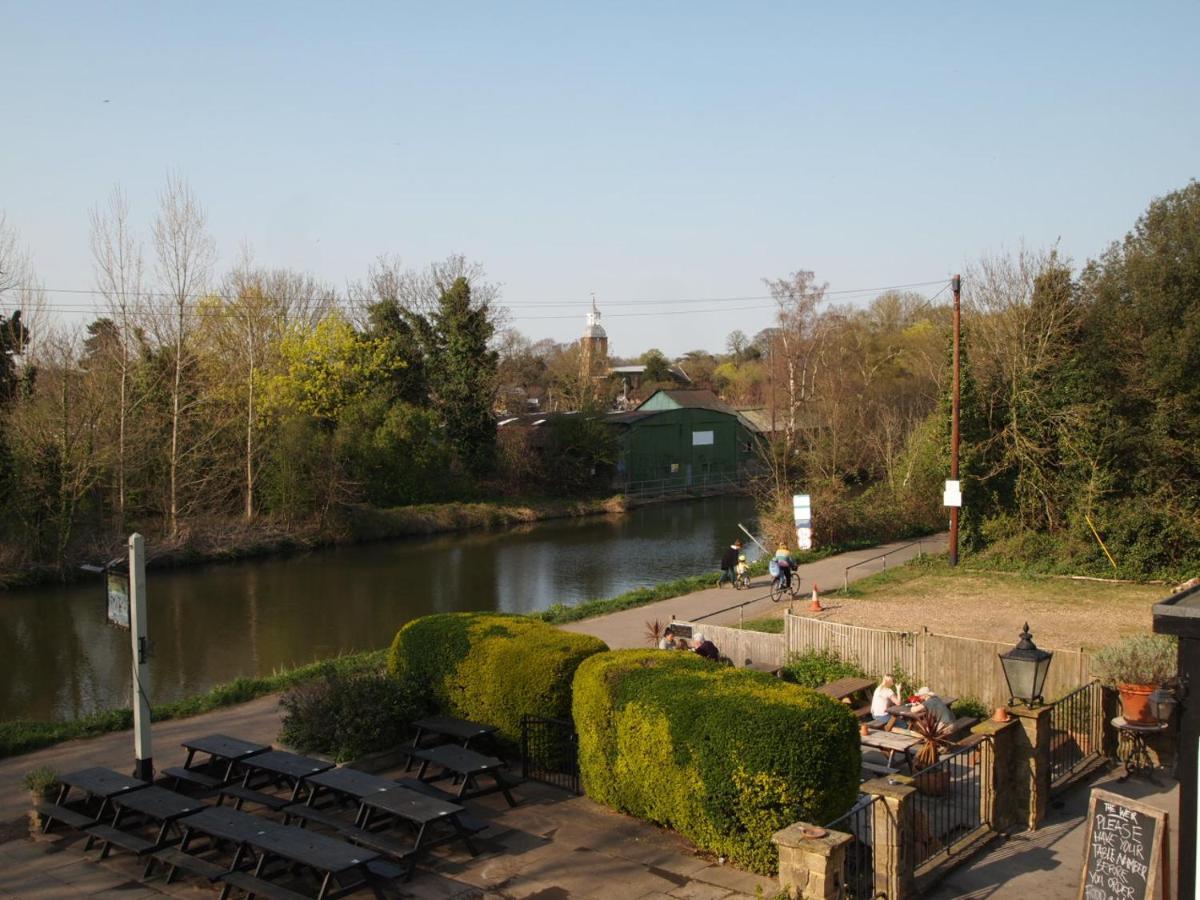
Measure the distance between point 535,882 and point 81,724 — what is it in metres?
9.11

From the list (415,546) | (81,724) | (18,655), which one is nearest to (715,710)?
(81,724)

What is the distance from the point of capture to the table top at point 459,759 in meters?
9.77

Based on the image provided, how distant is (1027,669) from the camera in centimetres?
926

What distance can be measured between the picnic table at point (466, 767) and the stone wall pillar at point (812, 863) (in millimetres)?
3600

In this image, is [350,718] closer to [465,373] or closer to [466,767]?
[466,767]

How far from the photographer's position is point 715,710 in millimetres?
8727

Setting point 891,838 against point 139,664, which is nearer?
point 891,838

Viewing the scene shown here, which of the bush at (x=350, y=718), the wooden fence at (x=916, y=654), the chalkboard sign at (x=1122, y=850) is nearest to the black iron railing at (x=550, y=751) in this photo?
the bush at (x=350, y=718)

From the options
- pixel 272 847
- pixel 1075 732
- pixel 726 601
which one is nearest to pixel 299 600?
pixel 726 601

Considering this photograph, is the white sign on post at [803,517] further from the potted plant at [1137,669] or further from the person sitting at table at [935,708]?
the person sitting at table at [935,708]

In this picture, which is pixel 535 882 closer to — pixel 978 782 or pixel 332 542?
pixel 978 782

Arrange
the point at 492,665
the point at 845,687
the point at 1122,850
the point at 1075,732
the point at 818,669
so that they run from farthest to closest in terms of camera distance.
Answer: the point at 818,669 → the point at 845,687 → the point at 492,665 → the point at 1075,732 → the point at 1122,850

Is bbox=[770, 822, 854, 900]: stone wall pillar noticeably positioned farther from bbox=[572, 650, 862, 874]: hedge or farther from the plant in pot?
the plant in pot

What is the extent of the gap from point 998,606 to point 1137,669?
10.5m
